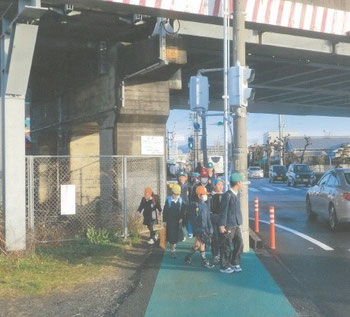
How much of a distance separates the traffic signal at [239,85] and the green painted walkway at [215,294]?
2.95m

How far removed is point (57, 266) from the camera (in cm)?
814

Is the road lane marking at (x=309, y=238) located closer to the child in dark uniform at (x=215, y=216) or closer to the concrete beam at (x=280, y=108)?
the child in dark uniform at (x=215, y=216)

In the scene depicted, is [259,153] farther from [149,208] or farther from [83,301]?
[83,301]

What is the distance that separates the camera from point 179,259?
8953 millimetres

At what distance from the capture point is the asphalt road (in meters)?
5.97

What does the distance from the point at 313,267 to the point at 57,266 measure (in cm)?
428

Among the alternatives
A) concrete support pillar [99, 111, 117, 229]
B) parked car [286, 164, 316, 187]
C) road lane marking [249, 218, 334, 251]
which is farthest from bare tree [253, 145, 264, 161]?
concrete support pillar [99, 111, 117, 229]

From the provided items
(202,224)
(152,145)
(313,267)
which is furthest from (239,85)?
(152,145)

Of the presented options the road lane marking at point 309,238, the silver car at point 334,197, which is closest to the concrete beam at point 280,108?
the silver car at point 334,197

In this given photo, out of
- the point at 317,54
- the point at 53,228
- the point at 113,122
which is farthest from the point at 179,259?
the point at 317,54

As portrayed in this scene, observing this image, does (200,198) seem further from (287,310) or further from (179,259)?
(287,310)

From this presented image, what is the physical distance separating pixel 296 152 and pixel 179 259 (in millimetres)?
76750

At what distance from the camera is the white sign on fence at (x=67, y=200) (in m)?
9.75

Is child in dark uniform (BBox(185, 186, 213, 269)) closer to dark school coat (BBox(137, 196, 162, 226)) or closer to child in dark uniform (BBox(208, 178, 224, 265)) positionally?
child in dark uniform (BBox(208, 178, 224, 265))
